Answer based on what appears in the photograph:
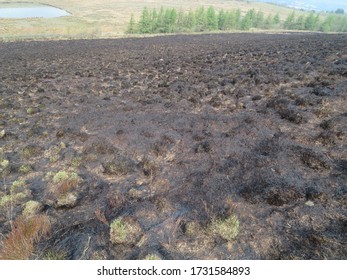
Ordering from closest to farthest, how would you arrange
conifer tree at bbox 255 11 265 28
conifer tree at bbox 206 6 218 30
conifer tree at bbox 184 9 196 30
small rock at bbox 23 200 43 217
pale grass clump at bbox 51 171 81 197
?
small rock at bbox 23 200 43 217 → pale grass clump at bbox 51 171 81 197 → conifer tree at bbox 184 9 196 30 → conifer tree at bbox 206 6 218 30 → conifer tree at bbox 255 11 265 28

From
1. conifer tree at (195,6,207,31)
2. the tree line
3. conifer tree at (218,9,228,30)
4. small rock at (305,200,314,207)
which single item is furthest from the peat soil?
conifer tree at (218,9,228,30)

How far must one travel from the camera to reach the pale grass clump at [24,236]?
16.1 feet

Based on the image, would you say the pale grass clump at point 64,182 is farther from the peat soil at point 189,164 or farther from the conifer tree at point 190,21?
the conifer tree at point 190,21

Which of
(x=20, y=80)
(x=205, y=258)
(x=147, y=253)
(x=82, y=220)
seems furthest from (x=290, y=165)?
(x=20, y=80)

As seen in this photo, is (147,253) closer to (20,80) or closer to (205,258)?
(205,258)

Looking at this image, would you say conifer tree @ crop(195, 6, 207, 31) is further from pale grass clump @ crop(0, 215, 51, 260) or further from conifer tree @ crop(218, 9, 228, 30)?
pale grass clump @ crop(0, 215, 51, 260)

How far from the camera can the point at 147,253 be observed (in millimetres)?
5078

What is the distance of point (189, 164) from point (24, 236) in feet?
15.2

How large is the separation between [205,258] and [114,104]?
10903mm

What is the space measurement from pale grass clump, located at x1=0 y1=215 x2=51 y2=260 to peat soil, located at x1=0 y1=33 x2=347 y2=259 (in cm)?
19

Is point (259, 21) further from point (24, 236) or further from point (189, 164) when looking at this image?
point (24, 236)

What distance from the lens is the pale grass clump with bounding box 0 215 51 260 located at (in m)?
4.90

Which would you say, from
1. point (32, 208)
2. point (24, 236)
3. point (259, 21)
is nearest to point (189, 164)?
point (32, 208)

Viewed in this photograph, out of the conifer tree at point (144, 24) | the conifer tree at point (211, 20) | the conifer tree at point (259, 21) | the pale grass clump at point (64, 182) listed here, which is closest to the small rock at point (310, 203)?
the pale grass clump at point (64, 182)
